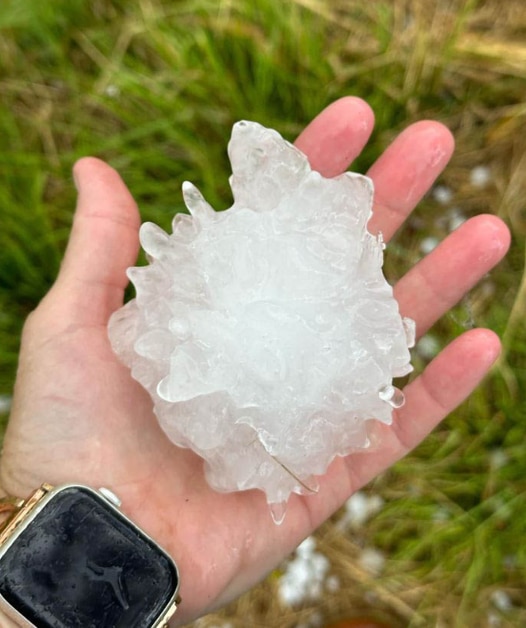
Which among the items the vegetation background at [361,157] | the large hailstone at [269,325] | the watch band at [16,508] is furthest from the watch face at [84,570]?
the vegetation background at [361,157]

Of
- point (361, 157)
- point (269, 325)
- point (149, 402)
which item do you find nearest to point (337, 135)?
point (361, 157)

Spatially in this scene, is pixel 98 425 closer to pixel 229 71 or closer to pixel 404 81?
pixel 229 71

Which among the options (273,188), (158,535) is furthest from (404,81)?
(158,535)

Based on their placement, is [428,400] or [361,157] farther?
[361,157]

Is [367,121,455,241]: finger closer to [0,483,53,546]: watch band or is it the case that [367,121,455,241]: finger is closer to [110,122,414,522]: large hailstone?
[110,122,414,522]: large hailstone

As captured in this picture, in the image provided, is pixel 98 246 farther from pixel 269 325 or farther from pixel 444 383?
pixel 444 383
